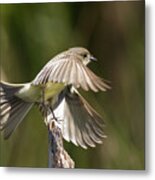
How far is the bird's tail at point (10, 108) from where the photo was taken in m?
1.54

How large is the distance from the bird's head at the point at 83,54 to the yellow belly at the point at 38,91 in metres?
0.11

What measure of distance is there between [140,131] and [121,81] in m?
0.17

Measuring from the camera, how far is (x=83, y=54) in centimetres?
151

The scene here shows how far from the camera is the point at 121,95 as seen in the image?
4.86 feet

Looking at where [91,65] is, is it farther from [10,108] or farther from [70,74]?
[10,108]

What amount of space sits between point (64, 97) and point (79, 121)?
9 centimetres

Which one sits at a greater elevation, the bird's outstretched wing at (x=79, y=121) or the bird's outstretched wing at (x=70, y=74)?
the bird's outstretched wing at (x=70, y=74)

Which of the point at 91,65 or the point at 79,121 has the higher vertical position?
the point at 91,65

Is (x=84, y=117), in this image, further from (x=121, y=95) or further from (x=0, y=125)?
(x=0, y=125)

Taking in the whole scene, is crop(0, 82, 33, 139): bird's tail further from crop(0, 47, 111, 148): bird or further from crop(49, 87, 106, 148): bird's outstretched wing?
crop(49, 87, 106, 148): bird's outstretched wing

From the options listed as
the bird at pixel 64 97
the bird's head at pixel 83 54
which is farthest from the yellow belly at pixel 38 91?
the bird's head at pixel 83 54

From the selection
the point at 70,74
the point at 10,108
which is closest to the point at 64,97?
the point at 70,74

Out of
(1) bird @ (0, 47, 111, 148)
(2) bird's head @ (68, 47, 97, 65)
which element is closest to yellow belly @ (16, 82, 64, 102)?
(1) bird @ (0, 47, 111, 148)

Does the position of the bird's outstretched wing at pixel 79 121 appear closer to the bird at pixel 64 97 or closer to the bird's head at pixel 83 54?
the bird at pixel 64 97
